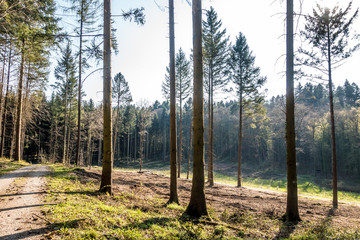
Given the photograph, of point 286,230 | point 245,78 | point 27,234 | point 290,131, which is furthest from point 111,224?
point 245,78

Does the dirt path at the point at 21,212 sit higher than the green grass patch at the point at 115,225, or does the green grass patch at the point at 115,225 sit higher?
the dirt path at the point at 21,212

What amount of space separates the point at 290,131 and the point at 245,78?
450 inches

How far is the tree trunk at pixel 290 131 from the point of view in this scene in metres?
6.89

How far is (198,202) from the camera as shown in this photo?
6.00 meters

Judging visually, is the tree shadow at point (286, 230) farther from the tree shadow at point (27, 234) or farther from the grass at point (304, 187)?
the grass at point (304, 187)

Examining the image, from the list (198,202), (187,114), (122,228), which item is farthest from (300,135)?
(122,228)

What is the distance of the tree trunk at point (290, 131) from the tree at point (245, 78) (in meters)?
10.2

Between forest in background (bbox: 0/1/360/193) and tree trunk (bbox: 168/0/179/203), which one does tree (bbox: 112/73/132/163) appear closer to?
forest in background (bbox: 0/1/360/193)

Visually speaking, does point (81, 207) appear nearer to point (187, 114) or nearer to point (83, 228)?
point (83, 228)

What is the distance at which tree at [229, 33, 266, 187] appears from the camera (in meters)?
17.3

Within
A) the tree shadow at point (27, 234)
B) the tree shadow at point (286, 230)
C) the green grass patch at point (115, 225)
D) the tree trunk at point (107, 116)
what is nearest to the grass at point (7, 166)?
the tree trunk at point (107, 116)

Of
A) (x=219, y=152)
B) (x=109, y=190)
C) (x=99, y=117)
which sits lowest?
(x=219, y=152)

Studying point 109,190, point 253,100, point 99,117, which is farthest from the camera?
point 99,117

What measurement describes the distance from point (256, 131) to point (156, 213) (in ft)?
158
